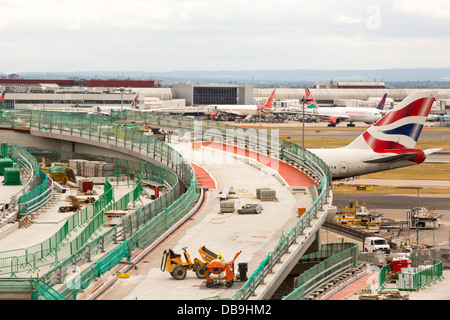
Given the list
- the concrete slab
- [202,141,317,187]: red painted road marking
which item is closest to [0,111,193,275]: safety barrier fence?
the concrete slab

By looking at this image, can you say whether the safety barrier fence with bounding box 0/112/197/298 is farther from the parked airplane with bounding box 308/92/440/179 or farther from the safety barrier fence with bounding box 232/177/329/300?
the parked airplane with bounding box 308/92/440/179

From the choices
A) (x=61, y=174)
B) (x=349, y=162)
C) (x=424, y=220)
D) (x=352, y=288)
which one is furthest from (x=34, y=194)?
(x=349, y=162)

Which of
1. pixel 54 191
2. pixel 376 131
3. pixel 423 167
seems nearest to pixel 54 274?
pixel 54 191

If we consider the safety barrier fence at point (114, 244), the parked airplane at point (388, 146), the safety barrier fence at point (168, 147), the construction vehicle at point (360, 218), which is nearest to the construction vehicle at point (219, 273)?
the safety barrier fence at point (114, 244)

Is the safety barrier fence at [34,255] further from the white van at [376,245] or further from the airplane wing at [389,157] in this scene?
the airplane wing at [389,157]

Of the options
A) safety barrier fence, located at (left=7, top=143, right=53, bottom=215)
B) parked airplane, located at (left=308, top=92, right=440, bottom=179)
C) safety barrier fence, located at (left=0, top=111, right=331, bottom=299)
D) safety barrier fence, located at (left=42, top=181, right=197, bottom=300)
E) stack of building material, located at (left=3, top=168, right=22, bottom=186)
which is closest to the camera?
safety barrier fence, located at (left=42, top=181, right=197, bottom=300)
